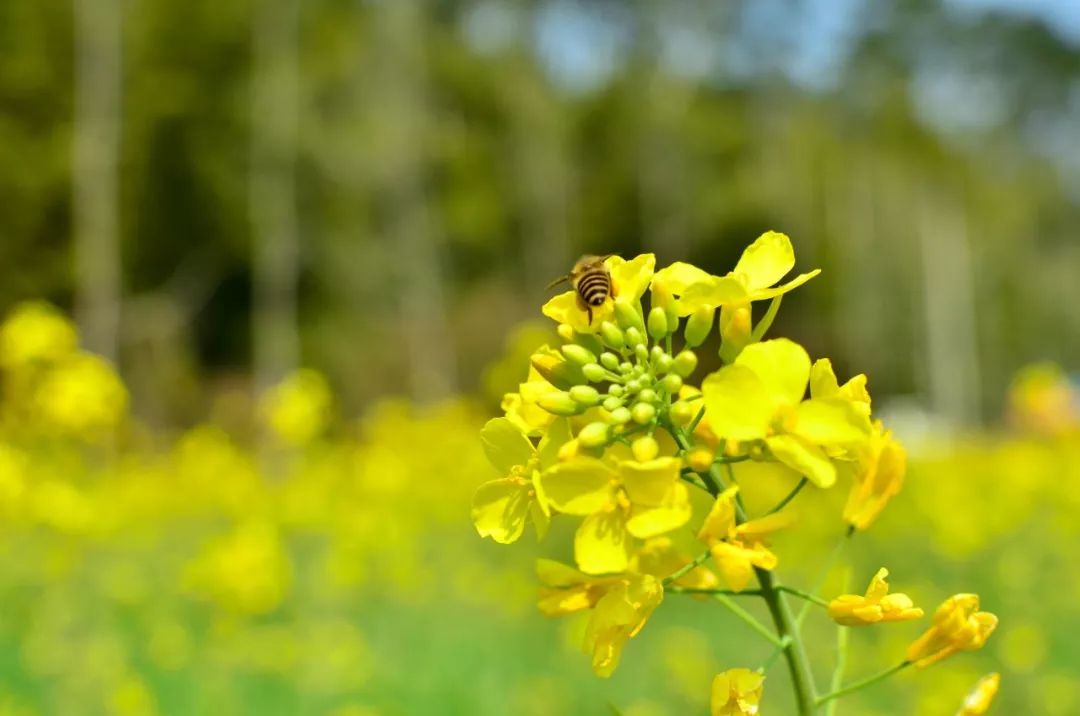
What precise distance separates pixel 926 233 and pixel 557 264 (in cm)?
1076

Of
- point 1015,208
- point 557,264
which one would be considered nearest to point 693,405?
point 557,264

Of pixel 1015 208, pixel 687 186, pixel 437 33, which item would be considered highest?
pixel 437 33

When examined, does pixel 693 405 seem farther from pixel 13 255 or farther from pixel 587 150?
pixel 587 150

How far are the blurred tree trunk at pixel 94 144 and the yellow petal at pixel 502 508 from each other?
1329 cm

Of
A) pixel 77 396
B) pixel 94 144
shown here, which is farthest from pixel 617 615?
pixel 94 144

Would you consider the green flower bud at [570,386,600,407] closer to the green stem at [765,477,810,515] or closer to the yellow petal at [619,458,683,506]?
the yellow petal at [619,458,683,506]

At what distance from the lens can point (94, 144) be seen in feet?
46.0

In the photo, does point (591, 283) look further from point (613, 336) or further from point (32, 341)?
point (32, 341)

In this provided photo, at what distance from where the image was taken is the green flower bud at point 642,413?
1.09 m

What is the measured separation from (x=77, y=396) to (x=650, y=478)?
3.96 meters

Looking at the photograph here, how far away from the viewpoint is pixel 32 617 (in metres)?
4.25

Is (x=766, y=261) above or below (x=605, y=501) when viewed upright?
above

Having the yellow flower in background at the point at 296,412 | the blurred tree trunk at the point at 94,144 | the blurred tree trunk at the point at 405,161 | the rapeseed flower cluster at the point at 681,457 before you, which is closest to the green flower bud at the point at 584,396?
the rapeseed flower cluster at the point at 681,457

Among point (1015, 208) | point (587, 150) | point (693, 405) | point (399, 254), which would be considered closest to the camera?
point (693, 405)
